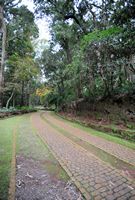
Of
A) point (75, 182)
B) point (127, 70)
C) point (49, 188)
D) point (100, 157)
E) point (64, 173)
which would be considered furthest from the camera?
point (127, 70)

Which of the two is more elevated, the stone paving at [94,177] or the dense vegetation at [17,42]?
the dense vegetation at [17,42]

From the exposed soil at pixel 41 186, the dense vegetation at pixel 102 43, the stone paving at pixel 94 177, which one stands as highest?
the dense vegetation at pixel 102 43

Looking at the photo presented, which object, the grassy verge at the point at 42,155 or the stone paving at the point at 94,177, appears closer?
the stone paving at the point at 94,177

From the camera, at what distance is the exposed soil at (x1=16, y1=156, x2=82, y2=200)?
12.2 feet

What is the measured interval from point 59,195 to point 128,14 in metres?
9.23

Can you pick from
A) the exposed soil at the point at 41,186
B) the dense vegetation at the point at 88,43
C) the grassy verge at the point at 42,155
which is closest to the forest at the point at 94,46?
the dense vegetation at the point at 88,43

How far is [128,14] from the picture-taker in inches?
387

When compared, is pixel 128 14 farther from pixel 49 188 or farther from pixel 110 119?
pixel 49 188

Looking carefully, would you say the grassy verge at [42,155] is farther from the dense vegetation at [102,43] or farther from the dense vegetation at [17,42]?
the dense vegetation at [17,42]

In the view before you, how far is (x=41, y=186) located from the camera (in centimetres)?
417

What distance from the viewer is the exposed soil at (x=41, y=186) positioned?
3.73m

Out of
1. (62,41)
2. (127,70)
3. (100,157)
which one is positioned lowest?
(100,157)

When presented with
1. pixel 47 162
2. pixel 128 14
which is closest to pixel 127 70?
pixel 128 14

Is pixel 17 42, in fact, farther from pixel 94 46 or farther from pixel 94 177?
pixel 94 177
